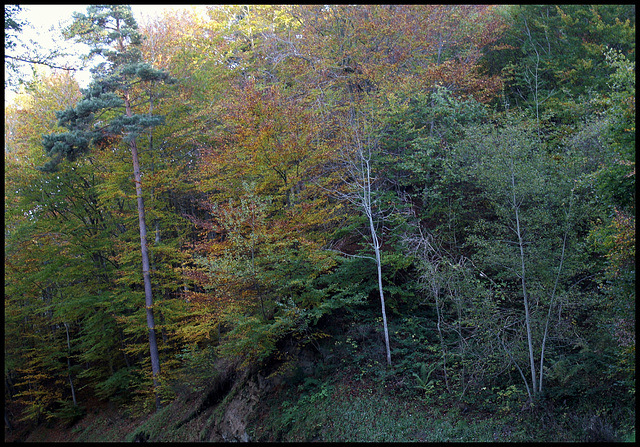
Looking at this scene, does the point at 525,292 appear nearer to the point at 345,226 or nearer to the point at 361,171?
the point at 361,171

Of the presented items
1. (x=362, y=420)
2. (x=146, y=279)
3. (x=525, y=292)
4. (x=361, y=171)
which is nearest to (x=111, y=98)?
(x=146, y=279)

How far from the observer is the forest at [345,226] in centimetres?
834

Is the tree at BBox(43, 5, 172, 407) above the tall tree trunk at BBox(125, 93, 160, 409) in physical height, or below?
above

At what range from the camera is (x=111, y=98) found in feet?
41.2

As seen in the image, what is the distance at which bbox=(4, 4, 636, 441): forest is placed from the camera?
8.34 metres

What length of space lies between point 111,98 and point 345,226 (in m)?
8.30

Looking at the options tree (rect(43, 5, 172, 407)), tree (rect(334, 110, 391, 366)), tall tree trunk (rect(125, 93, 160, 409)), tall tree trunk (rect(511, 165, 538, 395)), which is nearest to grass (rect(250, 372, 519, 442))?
tall tree trunk (rect(511, 165, 538, 395))

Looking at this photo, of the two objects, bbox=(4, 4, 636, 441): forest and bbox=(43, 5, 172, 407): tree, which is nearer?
bbox=(4, 4, 636, 441): forest

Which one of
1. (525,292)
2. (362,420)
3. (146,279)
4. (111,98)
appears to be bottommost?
(362,420)

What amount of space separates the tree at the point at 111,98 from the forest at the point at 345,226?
3.4 inches

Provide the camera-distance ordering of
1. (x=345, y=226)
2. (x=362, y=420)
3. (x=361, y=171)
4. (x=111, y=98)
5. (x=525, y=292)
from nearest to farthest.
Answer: (x=525, y=292) < (x=362, y=420) < (x=361, y=171) < (x=345, y=226) < (x=111, y=98)

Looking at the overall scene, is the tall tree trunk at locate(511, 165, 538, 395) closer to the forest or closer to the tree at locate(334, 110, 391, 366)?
the forest

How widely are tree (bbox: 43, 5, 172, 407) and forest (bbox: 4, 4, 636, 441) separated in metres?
0.09

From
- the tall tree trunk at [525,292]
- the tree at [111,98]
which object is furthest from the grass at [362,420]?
the tree at [111,98]
